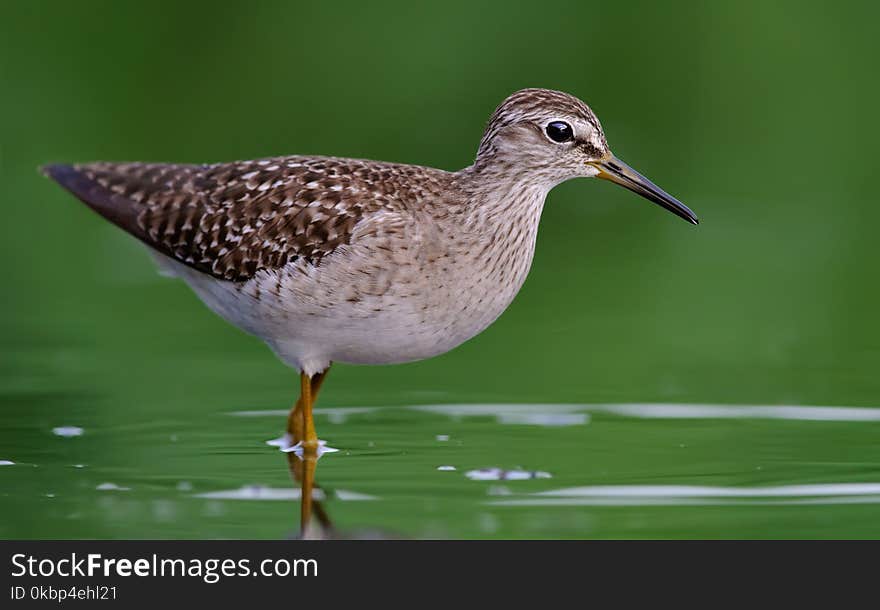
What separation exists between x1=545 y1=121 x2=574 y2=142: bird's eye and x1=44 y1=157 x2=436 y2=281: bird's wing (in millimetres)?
1119

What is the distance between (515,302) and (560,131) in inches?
249

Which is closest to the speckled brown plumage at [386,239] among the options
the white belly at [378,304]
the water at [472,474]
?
the white belly at [378,304]

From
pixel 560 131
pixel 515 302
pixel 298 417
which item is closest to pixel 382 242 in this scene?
pixel 560 131

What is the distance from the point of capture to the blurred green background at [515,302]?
11.0 metres

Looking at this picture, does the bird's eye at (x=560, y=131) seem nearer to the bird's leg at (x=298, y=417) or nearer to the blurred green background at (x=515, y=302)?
the blurred green background at (x=515, y=302)

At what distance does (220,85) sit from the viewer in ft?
74.2

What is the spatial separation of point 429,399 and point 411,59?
9012mm

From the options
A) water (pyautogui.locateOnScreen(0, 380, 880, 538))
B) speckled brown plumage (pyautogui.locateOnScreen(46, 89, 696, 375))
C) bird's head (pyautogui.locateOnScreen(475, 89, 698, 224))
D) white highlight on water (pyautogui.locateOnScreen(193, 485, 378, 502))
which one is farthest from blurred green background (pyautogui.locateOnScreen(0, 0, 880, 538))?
bird's head (pyautogui.locateOnScreen(475, 89, 698, 224))

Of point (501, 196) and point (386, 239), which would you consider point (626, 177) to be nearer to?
point (501, 196)

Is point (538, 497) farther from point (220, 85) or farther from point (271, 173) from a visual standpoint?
point (220, 85)

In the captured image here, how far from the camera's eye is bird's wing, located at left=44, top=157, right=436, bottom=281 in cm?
Result: 1227

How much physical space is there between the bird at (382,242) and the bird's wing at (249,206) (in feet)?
0.04

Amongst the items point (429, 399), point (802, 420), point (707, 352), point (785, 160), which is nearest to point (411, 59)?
point (785, 160)

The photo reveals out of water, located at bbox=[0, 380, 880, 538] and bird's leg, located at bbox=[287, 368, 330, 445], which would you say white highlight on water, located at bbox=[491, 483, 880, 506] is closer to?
water, located at bbox=[0, 380, 880, 538]
